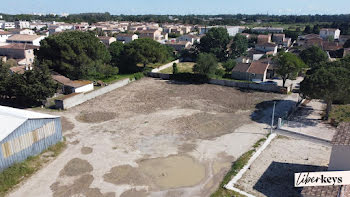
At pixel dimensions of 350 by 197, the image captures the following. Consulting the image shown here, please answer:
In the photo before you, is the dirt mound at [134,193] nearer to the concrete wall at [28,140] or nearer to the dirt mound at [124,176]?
the dirt mound at [124,176]

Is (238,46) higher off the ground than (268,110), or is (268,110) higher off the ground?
(238,46)

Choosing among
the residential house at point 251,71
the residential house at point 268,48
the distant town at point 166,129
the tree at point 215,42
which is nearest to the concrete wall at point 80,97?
the distant town at point 166,129

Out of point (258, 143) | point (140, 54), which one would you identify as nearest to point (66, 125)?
point (258, 143)

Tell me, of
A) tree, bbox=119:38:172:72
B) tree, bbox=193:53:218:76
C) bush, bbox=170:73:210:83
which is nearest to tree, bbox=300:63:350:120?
tree, bbox=193:53:218:76

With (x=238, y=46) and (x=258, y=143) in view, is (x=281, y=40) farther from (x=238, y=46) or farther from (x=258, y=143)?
(x=258, y=143)

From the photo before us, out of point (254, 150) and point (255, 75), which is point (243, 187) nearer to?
point (254, 150)

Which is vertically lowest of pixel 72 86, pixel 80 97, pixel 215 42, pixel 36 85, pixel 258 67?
pixel 80 97

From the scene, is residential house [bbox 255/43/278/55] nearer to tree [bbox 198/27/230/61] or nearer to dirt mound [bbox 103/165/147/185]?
tree [bbox 198/27/230/61]
